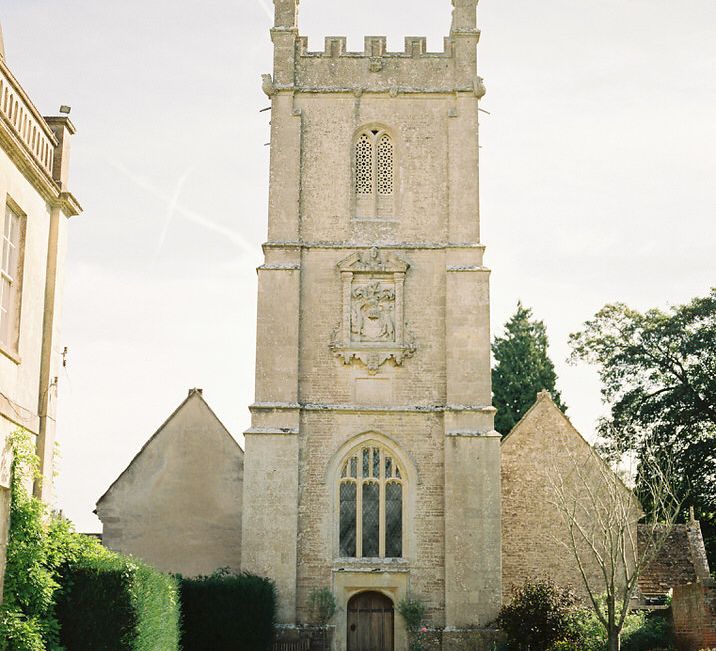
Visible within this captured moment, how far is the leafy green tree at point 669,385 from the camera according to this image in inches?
1344

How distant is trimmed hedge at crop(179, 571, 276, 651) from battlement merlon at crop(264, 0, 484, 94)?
12.8m

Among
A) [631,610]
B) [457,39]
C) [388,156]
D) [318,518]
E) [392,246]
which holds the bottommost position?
[631,610]

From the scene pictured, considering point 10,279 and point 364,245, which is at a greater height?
point 364,245

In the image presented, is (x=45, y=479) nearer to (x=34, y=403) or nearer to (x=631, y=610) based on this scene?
(x=34, y=403)

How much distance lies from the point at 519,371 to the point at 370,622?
69.1 ft

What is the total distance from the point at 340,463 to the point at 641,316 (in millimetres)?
14677

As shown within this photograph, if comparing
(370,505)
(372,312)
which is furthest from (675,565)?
(372,312)

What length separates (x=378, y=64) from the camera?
28.4 metres

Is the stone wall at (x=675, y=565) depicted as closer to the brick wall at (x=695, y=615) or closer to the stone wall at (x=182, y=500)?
the brick wall at (x=695, y=615)

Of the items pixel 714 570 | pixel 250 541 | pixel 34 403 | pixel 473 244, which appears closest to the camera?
pixel 34 403

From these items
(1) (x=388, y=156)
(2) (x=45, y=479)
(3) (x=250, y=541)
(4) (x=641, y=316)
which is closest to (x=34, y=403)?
(2) (x=45, y=479)

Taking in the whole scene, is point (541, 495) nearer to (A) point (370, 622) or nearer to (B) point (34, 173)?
(A) point (370, 622)

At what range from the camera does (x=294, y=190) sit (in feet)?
90.4

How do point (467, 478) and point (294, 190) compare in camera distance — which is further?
point (294, 190)
